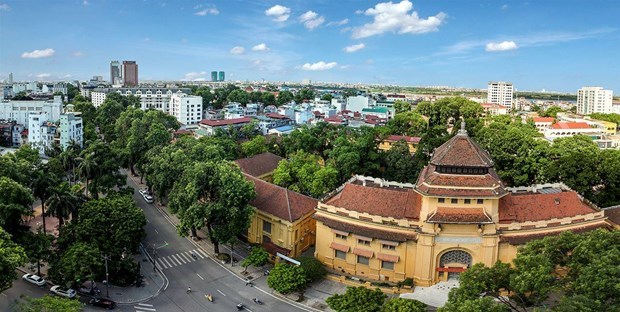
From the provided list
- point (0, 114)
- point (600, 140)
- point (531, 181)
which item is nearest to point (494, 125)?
point (531, 181)

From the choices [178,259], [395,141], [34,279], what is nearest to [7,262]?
[34,279]

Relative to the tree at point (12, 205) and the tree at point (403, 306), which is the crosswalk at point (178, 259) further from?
the tree at point (403, 306)

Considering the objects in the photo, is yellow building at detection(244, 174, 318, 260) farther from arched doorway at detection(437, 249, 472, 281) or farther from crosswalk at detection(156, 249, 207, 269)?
arched doorway at detection(437, 249, 472, 281)

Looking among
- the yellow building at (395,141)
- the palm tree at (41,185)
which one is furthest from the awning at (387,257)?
the yellow building at (395,141)

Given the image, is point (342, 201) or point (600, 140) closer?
point (342, 201)

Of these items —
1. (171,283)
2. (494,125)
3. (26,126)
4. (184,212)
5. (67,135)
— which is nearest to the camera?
(171,283)

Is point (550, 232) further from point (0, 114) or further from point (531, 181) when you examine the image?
point (0, 114)
